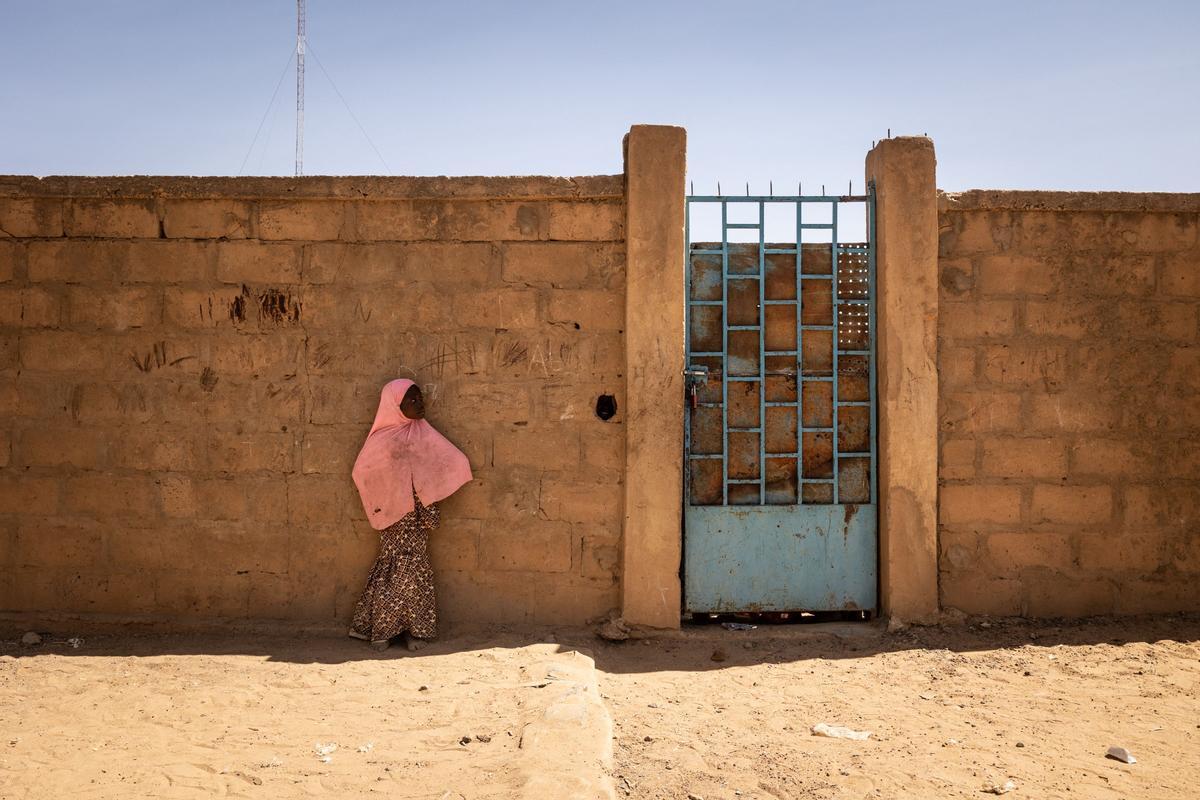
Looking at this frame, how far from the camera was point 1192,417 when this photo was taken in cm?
527

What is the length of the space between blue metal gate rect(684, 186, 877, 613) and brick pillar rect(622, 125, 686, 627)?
0.19 metres

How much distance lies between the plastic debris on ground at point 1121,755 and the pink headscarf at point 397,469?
3.31 metres

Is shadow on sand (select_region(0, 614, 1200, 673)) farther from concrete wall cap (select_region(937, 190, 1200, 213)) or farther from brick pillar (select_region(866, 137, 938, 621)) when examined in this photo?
concrete wall cap (select_region(937, 190, 1200, 213))

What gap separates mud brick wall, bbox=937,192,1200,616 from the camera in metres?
5.20

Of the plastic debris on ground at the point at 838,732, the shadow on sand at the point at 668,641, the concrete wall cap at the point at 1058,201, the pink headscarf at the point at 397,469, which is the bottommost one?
the plastic debris on ground at the point at 838,732

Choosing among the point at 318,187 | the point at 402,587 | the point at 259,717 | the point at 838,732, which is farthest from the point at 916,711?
the point at 318,187

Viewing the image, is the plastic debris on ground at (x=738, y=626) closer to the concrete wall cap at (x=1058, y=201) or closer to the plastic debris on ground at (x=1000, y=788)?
the plastic debris on ground at (x=1000, y=788)

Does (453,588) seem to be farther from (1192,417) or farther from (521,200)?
(1192,417)

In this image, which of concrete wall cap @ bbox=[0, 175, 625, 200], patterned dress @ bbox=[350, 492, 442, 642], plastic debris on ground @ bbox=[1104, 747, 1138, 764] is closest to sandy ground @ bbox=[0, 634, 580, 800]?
patterned dress @ bbox=[350, 492, 442, 642]

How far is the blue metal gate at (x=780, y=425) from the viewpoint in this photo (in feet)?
17.0

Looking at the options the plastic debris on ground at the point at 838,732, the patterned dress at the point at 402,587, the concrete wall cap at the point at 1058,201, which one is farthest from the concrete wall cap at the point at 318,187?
the plastic debris on ground at the point at 838,732

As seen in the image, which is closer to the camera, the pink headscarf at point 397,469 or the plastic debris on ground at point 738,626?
the pink headscarf at point 397,469

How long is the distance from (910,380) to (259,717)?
3.79 metres

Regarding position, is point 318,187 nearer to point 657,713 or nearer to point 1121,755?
point 657,713
